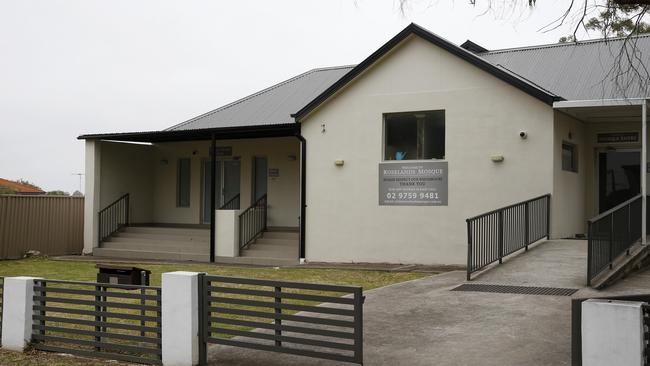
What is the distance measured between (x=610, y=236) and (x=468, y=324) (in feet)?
12.2

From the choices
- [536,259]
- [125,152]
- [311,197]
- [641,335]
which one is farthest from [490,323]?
Answer: [125,152]

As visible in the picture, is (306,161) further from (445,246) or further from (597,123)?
(597,123)

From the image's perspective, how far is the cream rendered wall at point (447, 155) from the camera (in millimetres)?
14070

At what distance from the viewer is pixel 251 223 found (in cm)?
1809

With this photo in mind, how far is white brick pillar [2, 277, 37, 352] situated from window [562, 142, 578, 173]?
11.1 meters

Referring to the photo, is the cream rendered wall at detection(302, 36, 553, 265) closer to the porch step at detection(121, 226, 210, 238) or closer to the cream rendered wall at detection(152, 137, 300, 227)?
the cream rendered wall at detection(152, 137, 300, 227)

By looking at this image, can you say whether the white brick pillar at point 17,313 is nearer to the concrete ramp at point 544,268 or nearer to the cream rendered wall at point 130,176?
the concrete ramp at point 544,268

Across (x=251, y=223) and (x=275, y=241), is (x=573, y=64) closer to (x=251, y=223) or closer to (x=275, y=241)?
(x=275, y=241)

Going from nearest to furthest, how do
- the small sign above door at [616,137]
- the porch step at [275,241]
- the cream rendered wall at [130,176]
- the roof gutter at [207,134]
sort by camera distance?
1. the small sign above door at [616,137]
2. the roof gutter at [207,134]
3. the porch step at [275,241]
4. the cream rendered wall at [130,176]

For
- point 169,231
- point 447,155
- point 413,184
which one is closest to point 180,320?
point 413,184

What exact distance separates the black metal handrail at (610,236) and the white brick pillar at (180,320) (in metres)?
5.76

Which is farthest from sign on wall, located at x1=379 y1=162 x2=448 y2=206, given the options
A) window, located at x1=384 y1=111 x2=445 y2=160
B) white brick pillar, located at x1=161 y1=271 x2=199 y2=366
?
white brick pillar, located at x1=161 y1=271 x2=199 y2=366

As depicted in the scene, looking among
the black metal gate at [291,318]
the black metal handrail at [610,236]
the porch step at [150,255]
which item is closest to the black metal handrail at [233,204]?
the porch step at [150,255]

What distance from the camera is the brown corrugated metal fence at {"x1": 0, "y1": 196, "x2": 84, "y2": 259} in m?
18.8
